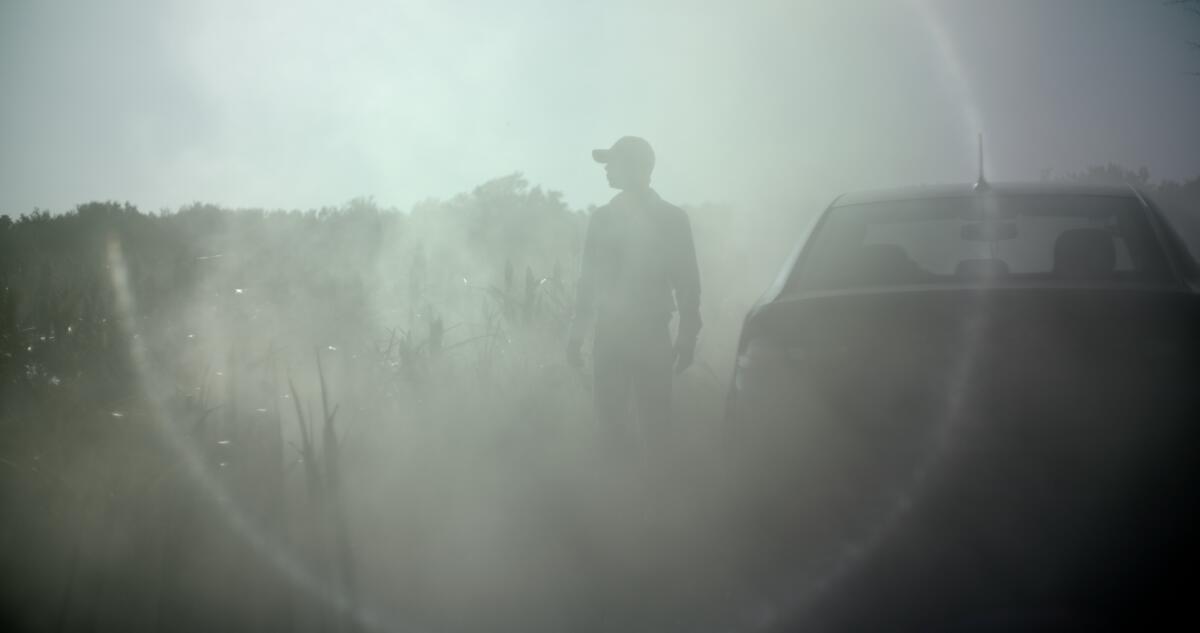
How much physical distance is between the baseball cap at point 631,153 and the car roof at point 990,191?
1.36 m

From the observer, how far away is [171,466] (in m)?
4.36

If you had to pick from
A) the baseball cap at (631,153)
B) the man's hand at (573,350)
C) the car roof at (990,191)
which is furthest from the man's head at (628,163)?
the car roof at (990,191)

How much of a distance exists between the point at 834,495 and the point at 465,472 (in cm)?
380

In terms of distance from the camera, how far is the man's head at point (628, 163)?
229 inches

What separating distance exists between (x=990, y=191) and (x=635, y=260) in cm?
193

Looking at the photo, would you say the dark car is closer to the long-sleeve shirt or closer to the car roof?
the car roof

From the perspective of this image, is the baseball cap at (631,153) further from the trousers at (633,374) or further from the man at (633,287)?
the trousers at (633,374)

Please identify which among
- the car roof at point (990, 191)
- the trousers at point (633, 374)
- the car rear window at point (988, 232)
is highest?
the car roof at point (990, 191)

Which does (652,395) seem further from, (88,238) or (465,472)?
(88,238)

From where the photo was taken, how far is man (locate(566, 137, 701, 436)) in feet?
19.1

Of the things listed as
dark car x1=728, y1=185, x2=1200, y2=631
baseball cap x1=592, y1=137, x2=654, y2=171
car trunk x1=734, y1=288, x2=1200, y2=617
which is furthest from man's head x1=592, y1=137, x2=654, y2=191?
car trunk x1=734, y1=288, x2=1200, y2=617

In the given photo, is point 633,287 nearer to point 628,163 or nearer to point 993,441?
point 628,163

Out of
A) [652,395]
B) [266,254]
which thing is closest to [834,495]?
[652,395]

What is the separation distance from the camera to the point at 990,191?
4.59 metres
